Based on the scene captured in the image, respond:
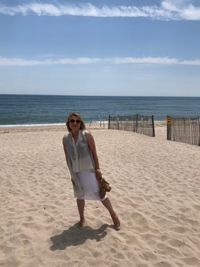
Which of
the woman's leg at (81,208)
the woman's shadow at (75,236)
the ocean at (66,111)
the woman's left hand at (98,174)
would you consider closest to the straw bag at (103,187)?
the woman's left hand at (98,174)

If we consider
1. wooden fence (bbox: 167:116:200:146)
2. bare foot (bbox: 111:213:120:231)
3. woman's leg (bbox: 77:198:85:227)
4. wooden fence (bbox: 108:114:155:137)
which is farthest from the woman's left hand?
wooden fence (bbox: 108:114:155:137)

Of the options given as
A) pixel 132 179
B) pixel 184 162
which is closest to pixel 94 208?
pixel 132 179

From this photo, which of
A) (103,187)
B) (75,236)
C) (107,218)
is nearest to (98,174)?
(103,187)

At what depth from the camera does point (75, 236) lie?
4883 millimetres

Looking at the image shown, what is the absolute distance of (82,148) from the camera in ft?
15.8

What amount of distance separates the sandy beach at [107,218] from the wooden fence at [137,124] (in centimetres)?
812

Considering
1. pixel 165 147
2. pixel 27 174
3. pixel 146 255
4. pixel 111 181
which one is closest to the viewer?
pixel 146 255

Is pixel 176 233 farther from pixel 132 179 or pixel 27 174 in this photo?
pixel 27 174

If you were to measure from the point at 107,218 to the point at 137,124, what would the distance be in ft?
46.7

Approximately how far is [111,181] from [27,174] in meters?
2.06

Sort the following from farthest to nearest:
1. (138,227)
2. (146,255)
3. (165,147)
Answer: (165,147) → (138,227) → (146,255)

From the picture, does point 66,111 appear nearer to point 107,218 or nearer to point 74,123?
point 107,218

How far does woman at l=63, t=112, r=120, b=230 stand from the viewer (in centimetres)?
479

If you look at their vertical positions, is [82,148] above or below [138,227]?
above
